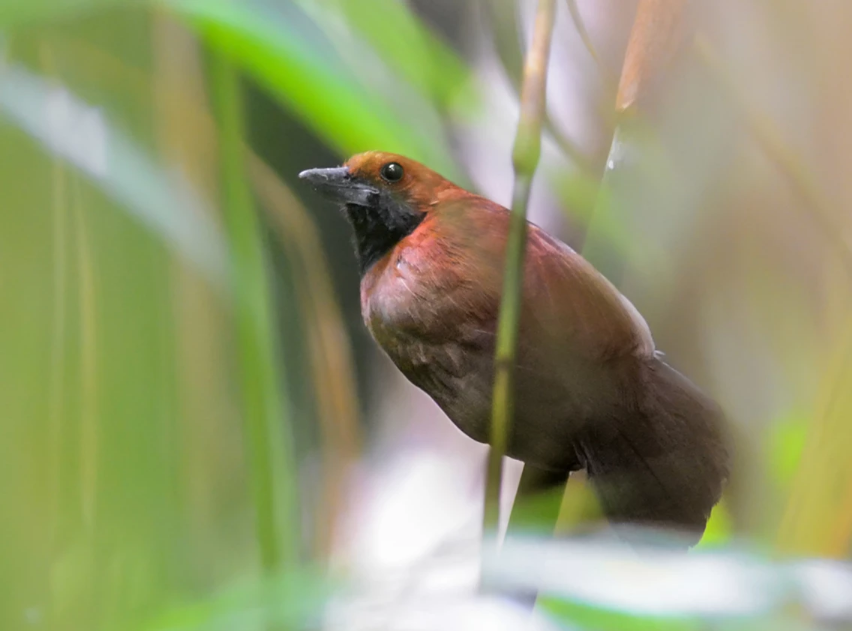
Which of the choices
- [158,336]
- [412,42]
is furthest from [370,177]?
[158,336]

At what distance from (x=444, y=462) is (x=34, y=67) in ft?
1.71

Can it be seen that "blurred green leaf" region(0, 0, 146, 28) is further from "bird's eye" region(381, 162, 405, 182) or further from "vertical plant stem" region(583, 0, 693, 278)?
"vertical plant stem" region(583, 0, 693, 278)

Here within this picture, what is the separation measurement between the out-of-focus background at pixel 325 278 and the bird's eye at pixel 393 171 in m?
0.02

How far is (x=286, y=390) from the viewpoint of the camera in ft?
1.94

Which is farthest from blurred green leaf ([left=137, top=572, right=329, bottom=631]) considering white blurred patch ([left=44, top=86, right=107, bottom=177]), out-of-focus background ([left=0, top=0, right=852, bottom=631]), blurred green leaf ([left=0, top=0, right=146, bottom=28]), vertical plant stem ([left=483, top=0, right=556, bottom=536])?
blurred green leaf ([left=0, top=0, right=146, bottom=28])

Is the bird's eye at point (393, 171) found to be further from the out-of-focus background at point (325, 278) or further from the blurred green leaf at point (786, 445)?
the blurred green leaf at point (786, 445)

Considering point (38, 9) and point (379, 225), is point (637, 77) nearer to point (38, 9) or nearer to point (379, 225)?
point (379, 225)

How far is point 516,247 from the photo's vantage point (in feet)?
1.65

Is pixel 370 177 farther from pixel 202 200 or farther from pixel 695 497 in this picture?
pixel 695 497

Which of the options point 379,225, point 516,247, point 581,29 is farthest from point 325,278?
point 581,29

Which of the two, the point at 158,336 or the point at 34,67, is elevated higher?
the point at 34,67

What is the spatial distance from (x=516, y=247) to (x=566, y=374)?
10cm

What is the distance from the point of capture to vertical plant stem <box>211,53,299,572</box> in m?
0.58

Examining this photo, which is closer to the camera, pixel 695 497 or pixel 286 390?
pixel 695 497
